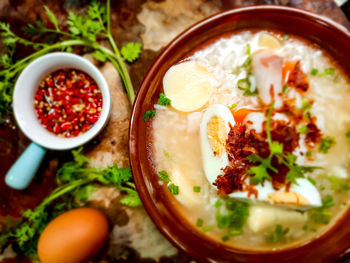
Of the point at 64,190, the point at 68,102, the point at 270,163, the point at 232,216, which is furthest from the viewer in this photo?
the point at 68,102

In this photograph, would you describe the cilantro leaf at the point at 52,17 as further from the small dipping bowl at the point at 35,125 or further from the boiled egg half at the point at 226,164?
the boiled egg half at the point at 226,164

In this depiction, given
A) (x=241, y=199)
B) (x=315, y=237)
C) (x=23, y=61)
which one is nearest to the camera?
(x=241, y=199)

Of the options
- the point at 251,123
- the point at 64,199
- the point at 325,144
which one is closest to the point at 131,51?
the point at 251,123

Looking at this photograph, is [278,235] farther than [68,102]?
No

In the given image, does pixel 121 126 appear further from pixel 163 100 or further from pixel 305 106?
pixel 305 106

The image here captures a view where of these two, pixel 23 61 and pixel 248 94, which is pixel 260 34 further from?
pixel 23 61

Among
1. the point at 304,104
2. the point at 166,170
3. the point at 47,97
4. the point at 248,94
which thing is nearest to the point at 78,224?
the point at 166,170

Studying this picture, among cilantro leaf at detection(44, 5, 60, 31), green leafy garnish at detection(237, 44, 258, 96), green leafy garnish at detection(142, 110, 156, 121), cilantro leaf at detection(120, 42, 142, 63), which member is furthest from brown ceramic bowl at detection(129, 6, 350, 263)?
cilantro leaf at detection(44, 5, 60, 31)
